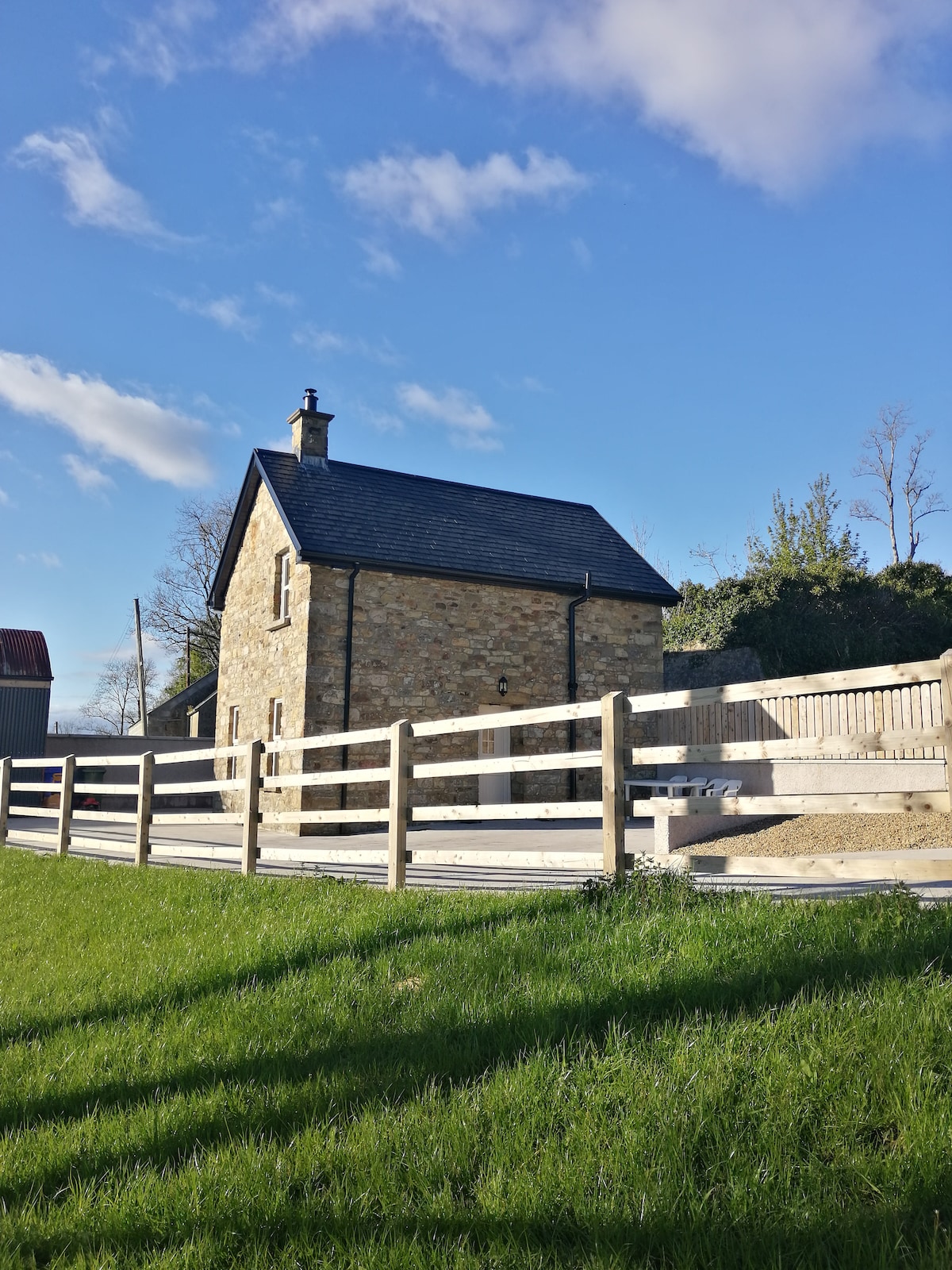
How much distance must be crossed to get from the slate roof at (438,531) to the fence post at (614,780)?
11882mm

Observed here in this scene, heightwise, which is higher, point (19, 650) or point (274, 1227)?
point (19, 650)

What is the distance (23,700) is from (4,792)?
13097 mm

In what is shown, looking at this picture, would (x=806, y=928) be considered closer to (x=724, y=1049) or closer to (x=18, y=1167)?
(x=724, y=1049)

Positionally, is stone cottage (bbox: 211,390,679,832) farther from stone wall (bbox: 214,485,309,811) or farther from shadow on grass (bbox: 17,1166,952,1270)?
shadow on grass (bbox: 17,1166,952,1270)

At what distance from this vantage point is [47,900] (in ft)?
28.8

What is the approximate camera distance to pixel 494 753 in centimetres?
1958

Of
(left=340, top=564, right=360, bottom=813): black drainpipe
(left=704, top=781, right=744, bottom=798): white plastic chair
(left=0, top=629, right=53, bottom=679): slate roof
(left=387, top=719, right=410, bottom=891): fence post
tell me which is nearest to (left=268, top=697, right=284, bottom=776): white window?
(left=340, top=564, right=360, bottom=813): black drainpipe

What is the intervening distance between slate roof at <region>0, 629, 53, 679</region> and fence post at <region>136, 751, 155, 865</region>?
1773cm

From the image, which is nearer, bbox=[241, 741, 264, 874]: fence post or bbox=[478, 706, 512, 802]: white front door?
bbox=[241, 741, 264, 874]: fence post

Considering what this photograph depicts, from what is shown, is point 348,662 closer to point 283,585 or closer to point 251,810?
point 283,585

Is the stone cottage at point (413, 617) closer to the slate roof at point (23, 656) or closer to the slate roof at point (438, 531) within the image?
the slate roof at point (438, 531)

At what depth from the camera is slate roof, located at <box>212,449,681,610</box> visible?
1841 centimetres

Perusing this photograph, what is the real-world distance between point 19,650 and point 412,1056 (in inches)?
1059

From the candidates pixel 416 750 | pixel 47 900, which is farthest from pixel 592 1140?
pixel 416 750
